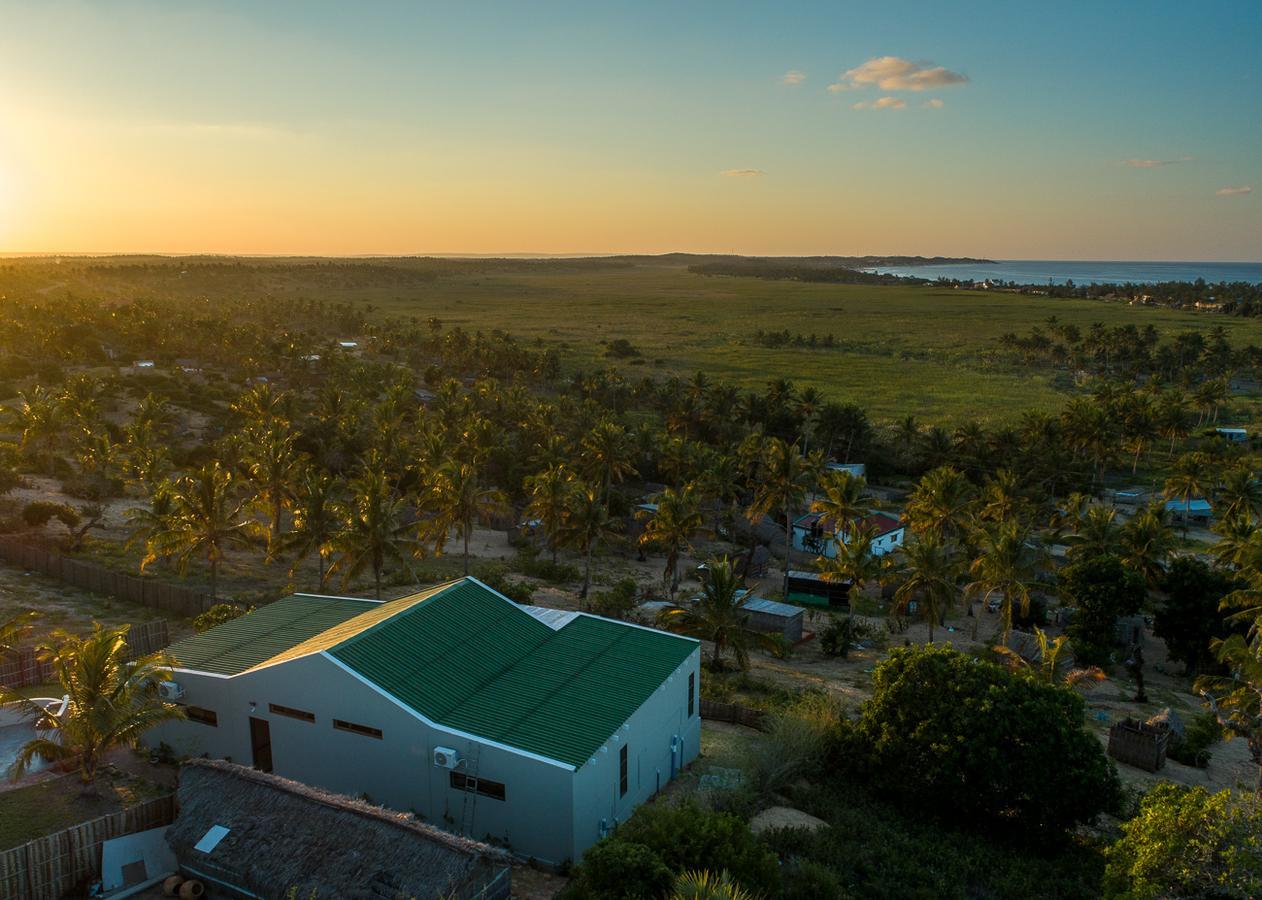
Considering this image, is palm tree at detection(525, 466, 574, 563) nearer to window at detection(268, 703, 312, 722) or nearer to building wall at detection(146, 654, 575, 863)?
building wall at detection(146, 654, 575, 863)

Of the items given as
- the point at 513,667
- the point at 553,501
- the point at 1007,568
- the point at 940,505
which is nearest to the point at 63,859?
the point at 513,667

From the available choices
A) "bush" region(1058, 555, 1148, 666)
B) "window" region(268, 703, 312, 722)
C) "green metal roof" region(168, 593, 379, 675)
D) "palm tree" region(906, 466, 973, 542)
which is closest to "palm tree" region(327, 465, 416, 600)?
"green metal roof" region(168, 593, 379, 675)

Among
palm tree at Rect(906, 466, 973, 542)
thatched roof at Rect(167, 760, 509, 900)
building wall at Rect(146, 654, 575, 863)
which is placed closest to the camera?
thatched roof at Rect(167, 760, 509, 900)

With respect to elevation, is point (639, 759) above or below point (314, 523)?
below

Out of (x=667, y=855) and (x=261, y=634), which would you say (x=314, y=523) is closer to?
(x=261, y=634)

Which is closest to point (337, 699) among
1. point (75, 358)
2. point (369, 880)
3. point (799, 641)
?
point (369, 880)

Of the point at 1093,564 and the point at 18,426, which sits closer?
the point at 1093,564

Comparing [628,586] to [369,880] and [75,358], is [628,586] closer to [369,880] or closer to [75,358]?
[369,880]
